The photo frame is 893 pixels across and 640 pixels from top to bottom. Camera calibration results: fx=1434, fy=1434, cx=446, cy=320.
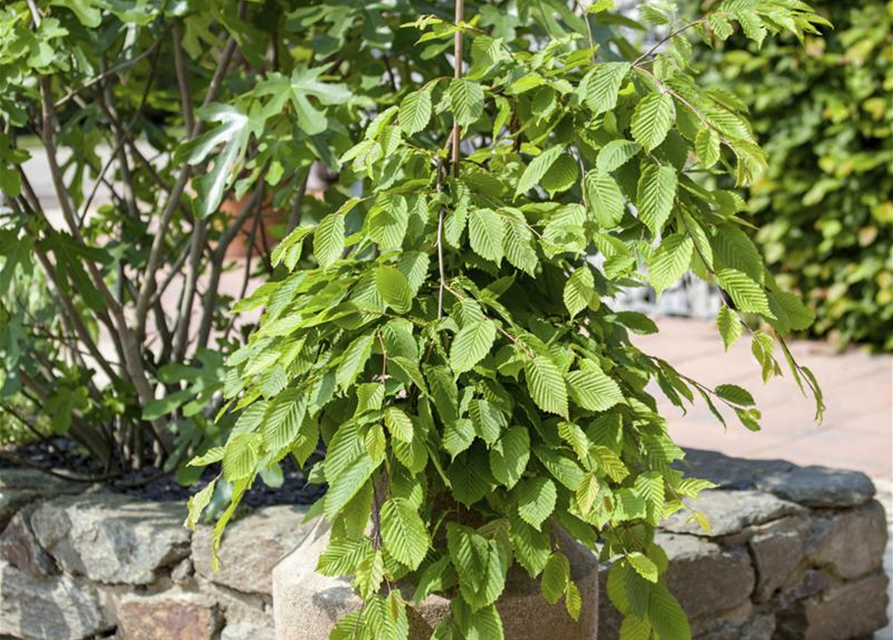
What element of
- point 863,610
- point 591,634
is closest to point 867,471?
point 863,610

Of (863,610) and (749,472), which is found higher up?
(749,472)

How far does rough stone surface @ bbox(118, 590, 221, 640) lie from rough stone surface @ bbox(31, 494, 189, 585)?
0.05 metres

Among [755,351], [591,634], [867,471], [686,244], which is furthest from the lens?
[867,471]

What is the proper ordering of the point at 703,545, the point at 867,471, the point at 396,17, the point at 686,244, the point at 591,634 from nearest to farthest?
the point at 686,244, the point at 591,634, the point at 703,545, the point at 396,17, the point at 867,471

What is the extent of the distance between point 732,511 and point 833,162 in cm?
332

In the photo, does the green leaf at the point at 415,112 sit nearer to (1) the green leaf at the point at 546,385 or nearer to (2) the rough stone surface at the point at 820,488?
(1) the green leaf at the point at 546,385

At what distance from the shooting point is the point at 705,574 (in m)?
3.14

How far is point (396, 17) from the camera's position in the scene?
11.4 feet

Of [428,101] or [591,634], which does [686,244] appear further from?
[591,634]

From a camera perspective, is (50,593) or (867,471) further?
(867,471)

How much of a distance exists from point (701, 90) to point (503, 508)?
0.69 meters

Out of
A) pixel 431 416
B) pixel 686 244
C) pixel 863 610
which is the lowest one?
pixel 863 610

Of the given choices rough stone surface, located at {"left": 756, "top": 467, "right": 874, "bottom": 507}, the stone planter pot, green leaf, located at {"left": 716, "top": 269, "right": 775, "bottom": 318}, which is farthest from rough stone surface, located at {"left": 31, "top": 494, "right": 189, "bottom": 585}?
green leaf, located at {"left": 716, "top": 269, "right": 775, "bottom": 318}

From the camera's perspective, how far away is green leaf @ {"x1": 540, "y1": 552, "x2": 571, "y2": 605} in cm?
→ 201
